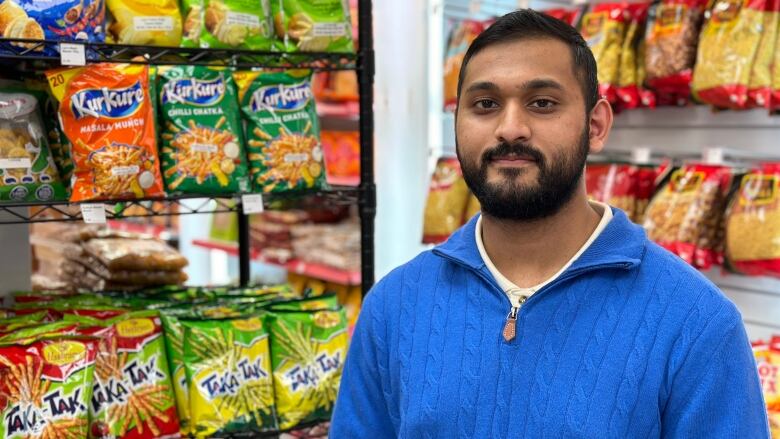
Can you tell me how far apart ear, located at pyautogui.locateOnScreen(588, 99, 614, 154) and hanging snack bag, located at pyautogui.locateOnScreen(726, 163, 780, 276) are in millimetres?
1399

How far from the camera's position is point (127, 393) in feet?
7.06

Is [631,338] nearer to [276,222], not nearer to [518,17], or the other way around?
[518,17]

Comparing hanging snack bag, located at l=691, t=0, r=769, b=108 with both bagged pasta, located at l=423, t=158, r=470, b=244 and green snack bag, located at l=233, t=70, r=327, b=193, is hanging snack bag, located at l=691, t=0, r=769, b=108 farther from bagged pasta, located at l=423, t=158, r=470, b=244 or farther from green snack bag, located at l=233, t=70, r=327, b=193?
green snack bag, located at l=233, t=70, r=327, b=193

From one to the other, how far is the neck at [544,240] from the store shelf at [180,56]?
3.14 feet

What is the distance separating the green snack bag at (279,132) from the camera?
7.77ft

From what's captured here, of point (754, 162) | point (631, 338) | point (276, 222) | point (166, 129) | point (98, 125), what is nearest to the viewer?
point (631, 338)

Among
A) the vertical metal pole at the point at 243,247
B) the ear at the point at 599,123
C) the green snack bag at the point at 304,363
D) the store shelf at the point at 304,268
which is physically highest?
the ear at the point at 599,123

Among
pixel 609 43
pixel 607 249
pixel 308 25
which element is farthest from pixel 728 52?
pixel 607 249

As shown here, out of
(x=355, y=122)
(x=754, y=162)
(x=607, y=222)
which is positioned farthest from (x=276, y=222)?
(x=607, y=222)

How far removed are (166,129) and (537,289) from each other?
1.14 meters

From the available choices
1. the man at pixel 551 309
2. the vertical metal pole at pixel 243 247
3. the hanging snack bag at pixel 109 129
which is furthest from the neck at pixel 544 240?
the vertical metal pole at pixel 243 247

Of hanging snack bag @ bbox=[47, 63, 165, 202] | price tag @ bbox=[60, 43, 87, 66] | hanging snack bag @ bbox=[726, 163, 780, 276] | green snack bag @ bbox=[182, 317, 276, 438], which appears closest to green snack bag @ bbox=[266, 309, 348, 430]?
green snack bag @ bbox=[182, 317, 276, 438]

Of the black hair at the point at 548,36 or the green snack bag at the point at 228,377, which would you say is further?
the green snack bag at the point at 228,377

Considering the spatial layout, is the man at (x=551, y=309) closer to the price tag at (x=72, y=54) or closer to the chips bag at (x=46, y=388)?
the chips bag at (x=46, y=388)
